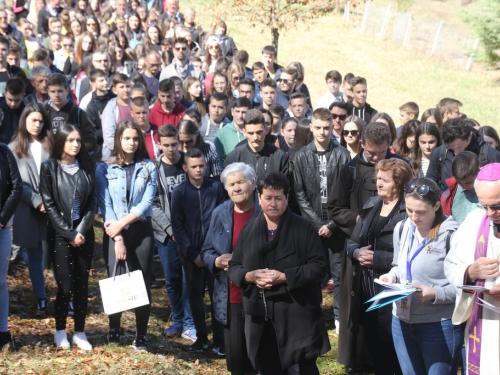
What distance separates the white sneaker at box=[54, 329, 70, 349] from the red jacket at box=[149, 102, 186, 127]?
4.06 m

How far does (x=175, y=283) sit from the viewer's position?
8812 millimetres

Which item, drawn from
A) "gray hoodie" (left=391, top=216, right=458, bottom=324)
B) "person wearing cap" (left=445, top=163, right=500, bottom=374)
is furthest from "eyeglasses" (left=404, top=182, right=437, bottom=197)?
"person wearing cap" (left=445, top=163, right=500, bottom=374)

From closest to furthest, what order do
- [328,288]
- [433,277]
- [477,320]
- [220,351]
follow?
1. [477,320]
2. [433,277]
3. [220,351]
4. [328,288]

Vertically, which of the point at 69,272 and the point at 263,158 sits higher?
the point at 263,158

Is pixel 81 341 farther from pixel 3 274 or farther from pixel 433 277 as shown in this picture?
pixel 433 277

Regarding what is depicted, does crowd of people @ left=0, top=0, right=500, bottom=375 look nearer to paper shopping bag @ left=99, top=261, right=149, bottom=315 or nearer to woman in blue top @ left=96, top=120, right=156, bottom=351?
woman in blue top @ left=96, top=120, right=156, bottom=351

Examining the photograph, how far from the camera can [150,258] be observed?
7.83m

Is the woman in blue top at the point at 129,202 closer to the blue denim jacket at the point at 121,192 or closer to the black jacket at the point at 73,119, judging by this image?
the blue denim jacket at the point at 121,192

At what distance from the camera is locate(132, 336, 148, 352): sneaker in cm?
785

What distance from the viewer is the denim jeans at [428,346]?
5477 mm

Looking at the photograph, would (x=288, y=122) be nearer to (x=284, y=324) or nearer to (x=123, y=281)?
(x=123, y=281)

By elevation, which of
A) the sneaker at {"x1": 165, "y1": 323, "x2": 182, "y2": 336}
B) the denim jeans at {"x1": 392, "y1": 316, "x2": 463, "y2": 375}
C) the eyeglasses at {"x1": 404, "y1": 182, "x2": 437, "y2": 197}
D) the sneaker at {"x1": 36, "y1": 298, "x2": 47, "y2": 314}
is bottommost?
the sneaker at {"x1": 36, "y1": 298, "x2": 47, "y2": 314}

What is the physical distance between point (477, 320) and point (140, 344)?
13.2ft

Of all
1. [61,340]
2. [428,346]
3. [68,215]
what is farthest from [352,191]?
[61,340]
